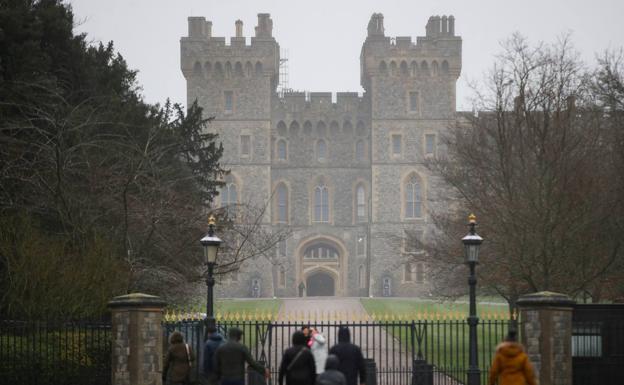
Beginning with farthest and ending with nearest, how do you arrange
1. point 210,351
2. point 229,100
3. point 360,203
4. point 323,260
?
point 360,203 → point 323,260 → point 229,100 → point 210,351

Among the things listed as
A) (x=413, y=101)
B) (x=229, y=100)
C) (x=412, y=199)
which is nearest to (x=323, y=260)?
(x=412, y=199)

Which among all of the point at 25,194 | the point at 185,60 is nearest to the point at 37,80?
the point at 25,194

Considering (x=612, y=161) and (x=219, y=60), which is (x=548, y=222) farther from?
(x=219, y=60)

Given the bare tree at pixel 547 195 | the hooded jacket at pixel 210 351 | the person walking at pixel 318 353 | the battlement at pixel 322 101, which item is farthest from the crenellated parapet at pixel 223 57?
the person walking at pixel 318 353

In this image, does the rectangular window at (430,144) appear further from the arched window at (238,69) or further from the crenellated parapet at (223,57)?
the arched window at (238,69)

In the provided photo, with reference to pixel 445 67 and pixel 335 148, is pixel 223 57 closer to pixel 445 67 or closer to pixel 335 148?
pixel 335 148

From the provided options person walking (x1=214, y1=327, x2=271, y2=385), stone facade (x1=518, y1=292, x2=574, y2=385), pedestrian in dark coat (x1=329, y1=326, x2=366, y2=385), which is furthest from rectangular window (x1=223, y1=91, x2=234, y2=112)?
pedestrian in dark coat (x1=329, y1=326, x2=366, y2=385)

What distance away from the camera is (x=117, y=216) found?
89.0 ft

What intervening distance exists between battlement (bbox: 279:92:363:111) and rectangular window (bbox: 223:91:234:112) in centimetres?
337

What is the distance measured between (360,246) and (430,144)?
777cm

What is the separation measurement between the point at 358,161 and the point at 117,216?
44306 millimetres

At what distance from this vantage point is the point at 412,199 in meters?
68.6

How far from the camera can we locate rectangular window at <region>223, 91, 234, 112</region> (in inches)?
2712

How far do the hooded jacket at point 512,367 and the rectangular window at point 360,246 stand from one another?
181ft
